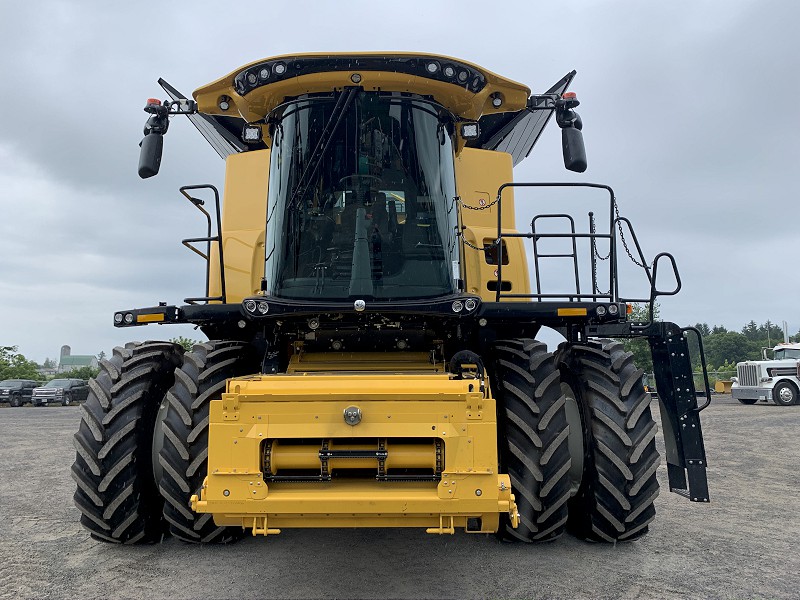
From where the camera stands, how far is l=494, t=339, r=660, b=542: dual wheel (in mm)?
4242

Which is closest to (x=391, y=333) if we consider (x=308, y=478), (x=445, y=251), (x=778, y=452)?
(x=445, y=251)

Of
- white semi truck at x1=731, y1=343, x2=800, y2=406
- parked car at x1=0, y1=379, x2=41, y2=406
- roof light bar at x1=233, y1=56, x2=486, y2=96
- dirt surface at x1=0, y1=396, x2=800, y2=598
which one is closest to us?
dirt surface at x1=0, y1=396, x2=800, y2=598

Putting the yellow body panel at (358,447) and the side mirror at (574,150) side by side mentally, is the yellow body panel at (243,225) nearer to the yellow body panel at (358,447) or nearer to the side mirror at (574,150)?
the yellow body panel at (358,447)

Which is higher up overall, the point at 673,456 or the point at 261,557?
the point at 673,456

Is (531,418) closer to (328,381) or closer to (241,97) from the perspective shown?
(328,381)

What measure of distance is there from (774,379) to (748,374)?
3.62 ft

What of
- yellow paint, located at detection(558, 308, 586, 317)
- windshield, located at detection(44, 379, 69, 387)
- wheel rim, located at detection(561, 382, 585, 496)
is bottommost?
wheel rim, located at detection(561, 382, 585, 496)

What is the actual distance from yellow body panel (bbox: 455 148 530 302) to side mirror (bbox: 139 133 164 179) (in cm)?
249

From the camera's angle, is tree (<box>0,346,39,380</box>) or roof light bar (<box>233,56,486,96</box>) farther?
tree (<box>0,346,39,380</box>)

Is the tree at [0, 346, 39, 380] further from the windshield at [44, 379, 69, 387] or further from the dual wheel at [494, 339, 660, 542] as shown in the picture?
the dual wheel at [494, 339, 660, 542]

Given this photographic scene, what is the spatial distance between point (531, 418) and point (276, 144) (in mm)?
2809

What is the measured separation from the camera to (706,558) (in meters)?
4.75

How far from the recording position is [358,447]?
3.67 m

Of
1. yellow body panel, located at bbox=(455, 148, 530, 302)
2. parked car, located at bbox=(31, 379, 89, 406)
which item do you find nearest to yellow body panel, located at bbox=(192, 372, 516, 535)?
yellow body panel, located at bbox=(455, 148, 530, 302)
